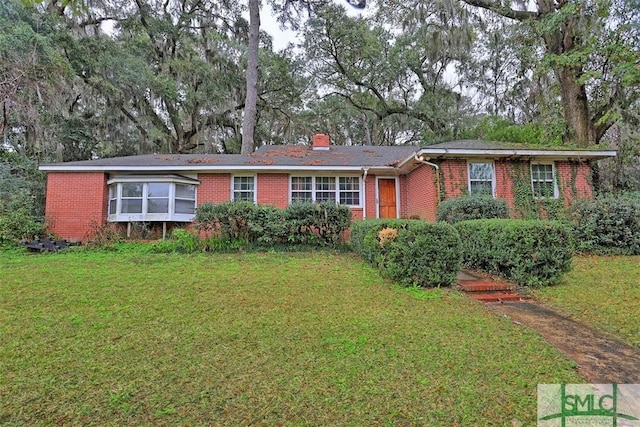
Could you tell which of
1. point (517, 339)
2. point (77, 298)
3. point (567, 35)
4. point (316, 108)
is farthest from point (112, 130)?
point (567, 35)

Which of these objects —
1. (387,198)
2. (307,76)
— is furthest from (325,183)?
(307,76)

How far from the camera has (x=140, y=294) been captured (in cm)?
482

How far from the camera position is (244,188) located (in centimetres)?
1202

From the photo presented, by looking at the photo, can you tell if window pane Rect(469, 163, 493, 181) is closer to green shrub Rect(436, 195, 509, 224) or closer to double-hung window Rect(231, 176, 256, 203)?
green shrub Rect(436, 195, 509, 224)

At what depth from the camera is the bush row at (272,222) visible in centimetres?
918

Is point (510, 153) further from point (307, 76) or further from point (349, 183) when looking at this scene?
point (307, 76)

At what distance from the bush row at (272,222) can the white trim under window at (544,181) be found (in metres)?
6.11

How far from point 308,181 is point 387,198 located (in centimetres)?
293

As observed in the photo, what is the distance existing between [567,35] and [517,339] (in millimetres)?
14774

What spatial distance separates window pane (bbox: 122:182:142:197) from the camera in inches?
435

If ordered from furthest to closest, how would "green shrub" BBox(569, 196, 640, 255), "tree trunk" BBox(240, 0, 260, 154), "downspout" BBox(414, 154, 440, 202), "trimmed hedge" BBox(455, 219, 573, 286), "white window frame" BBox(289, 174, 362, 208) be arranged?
"tree trunk" BBox(240, 0, 260, 154)
"white window frame" BBox(289, 174, 362, 208)
"downspout" BBox(414, 154, 440, 202)
"green shrub" BBox(569, 196, 640, 255)
"trimmed hedge" BBox(455, 219, 573, 286)

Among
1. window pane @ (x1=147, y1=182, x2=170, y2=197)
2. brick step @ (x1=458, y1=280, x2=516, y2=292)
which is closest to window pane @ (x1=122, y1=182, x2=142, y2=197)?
window pane @ (x1=147, y1=182, x2=170, y2=197)

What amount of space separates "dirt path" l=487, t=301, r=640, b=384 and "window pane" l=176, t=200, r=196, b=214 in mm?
9730

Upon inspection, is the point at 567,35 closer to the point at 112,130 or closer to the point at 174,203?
the point at 174,203
